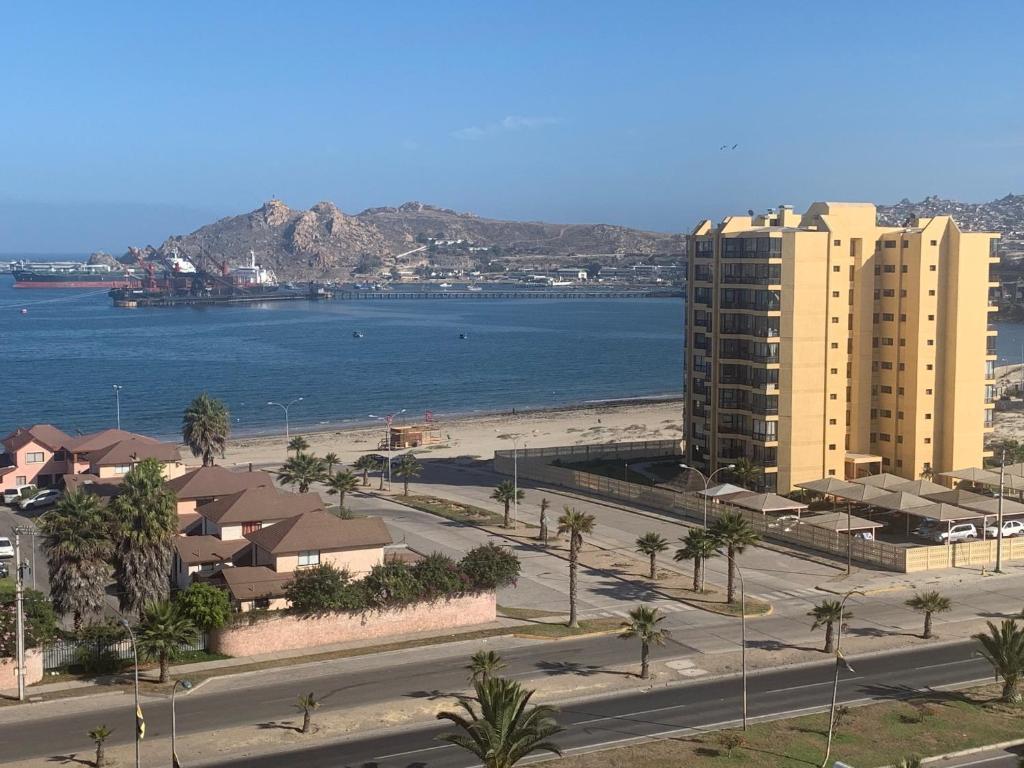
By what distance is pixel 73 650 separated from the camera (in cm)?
4066

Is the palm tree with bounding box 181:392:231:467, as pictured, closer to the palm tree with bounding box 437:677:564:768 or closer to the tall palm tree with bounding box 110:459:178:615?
the tall palm tree with bounding box 110:459:178:615

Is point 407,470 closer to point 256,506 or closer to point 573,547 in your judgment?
point 256,506

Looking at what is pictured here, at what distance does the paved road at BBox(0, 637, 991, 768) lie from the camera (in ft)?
112

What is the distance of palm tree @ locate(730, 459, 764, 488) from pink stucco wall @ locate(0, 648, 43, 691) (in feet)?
137

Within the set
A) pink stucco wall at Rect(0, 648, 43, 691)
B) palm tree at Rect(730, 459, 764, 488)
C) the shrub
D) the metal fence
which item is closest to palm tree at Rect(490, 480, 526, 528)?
palm tree at Rect(730, 459, 764, 488)

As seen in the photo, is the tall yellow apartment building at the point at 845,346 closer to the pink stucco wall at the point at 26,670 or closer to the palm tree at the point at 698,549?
the palm tree at the point at 698,549

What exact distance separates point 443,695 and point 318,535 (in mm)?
13216

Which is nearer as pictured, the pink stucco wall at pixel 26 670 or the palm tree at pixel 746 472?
the pink stucco wall at pixel 26 670

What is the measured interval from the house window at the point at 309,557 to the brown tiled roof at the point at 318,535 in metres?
0.14

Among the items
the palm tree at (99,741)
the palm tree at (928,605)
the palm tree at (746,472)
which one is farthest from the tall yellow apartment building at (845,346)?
the palm tree at (99,741)

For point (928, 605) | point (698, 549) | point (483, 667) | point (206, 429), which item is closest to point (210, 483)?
point (206, 429)

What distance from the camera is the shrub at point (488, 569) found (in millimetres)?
47438

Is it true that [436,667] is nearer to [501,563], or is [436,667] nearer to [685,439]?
[501,563]

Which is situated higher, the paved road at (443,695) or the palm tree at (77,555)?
the palm tree at (77,555)
